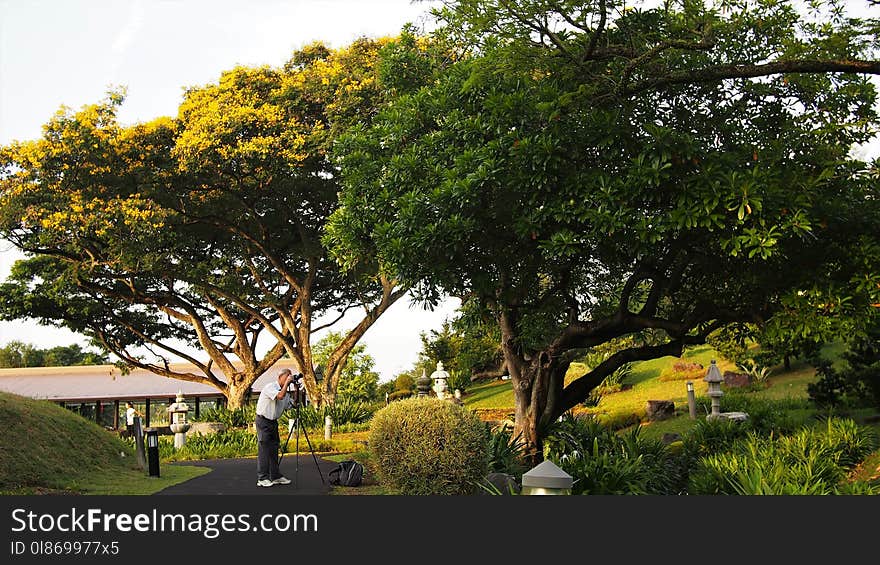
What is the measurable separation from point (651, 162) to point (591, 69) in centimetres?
188

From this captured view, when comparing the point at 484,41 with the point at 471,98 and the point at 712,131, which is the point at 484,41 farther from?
the point at 712,131

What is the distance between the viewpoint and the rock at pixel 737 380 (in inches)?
914

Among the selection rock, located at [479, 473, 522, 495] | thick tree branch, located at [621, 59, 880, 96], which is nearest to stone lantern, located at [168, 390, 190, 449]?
rock, located at [479, 473, 522, 495]

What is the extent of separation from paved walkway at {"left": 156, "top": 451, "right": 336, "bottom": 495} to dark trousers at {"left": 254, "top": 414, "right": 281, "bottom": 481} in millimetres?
261

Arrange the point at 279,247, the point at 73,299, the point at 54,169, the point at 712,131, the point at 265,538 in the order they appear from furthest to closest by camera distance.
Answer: the point at 73,299, the point at 279,247, the point at 54,169, the point at 712,131, the point at 265,538

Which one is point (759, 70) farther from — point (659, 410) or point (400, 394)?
point (400, 394)

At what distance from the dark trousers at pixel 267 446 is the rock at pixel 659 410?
11364 millimetres

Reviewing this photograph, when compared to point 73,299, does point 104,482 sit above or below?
below

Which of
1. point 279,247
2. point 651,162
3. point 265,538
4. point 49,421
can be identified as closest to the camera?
point 265,538

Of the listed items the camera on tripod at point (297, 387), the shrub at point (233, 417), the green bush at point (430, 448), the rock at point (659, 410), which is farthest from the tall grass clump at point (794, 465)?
the shrub at point (233, 417)

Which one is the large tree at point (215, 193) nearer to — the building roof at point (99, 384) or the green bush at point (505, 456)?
the building roof at point (99, 384)

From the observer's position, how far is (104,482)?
13.0m

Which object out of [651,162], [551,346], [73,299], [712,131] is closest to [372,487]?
[551,346]

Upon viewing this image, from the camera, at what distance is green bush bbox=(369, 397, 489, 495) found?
10406mm
